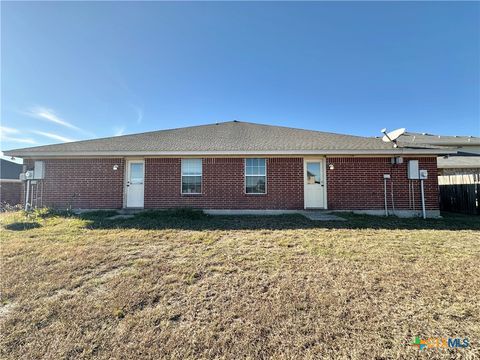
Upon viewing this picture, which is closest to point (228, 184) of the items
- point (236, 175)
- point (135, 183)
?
point (236, 175)

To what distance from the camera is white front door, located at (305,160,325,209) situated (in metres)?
8.91

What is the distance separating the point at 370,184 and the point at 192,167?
23.6ft

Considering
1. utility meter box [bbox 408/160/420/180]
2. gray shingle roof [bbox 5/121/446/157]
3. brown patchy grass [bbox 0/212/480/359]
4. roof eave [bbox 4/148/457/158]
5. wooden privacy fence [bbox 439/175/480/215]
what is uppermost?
gray shingle roof [bbox 5/121/446/157]

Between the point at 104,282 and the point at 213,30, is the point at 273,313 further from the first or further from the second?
the point at 213,30

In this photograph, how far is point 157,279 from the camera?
3.28 meters

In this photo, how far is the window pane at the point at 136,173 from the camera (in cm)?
922

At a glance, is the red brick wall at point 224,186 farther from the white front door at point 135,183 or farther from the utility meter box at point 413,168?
the utility meter box at point 413,168

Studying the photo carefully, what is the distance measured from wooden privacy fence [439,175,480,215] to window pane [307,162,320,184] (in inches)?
273

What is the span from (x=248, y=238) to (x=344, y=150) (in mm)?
5438

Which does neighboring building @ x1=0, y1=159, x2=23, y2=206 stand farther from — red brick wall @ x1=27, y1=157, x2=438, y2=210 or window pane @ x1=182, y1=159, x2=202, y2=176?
window pane @ x1=182, y1=159, x2=202, y2=176

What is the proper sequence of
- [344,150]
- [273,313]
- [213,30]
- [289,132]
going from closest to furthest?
[273,313]
[344,150]
[213,30]
[289,132]

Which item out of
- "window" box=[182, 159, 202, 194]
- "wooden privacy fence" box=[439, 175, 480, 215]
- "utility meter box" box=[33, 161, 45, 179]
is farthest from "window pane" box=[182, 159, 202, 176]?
"wooden privacy fence" box=[439, 175, 480, 215]

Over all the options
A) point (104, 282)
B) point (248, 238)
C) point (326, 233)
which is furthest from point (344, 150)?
point (104, 282)

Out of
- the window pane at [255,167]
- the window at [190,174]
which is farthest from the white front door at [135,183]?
the window pane at [255,167]
